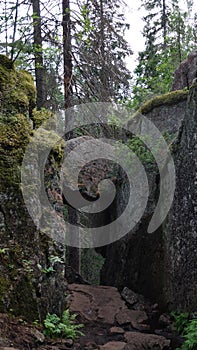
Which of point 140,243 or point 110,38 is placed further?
point 110,38

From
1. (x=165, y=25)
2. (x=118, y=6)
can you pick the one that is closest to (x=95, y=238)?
(x=118, y=6)

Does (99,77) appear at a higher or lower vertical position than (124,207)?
higher

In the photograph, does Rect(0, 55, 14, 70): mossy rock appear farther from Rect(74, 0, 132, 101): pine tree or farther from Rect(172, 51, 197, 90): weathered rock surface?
Rect(172, 51, 197, 90): weathered rock surface

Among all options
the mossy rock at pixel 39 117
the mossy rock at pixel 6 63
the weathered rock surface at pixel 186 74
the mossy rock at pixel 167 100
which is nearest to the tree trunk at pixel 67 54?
the mossy rock at pixel 39 117

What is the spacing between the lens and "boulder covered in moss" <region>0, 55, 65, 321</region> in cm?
619

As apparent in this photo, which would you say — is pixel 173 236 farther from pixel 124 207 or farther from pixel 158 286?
pixel 124 207

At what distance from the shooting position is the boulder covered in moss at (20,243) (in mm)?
6188

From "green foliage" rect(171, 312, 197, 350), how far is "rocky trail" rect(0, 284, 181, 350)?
200 millimetres

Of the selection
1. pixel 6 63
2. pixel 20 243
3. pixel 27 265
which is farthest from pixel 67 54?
pixel 27 265

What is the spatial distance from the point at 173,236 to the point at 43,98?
6298mm

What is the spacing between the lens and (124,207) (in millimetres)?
12984

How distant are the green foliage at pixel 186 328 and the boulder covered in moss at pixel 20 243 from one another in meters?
2.42

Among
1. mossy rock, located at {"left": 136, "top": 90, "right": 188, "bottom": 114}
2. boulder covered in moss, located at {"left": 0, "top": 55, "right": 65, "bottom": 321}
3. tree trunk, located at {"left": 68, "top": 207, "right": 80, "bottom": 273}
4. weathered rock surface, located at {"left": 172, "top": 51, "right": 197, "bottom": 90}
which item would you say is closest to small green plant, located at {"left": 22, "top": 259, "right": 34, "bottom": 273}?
boulder covered in moss, located at {"left": 0, "top": 55, "right": 65, "bottom": 321}

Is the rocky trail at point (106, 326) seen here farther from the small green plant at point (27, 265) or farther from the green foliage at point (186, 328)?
the small green plant at point (27, 265)
